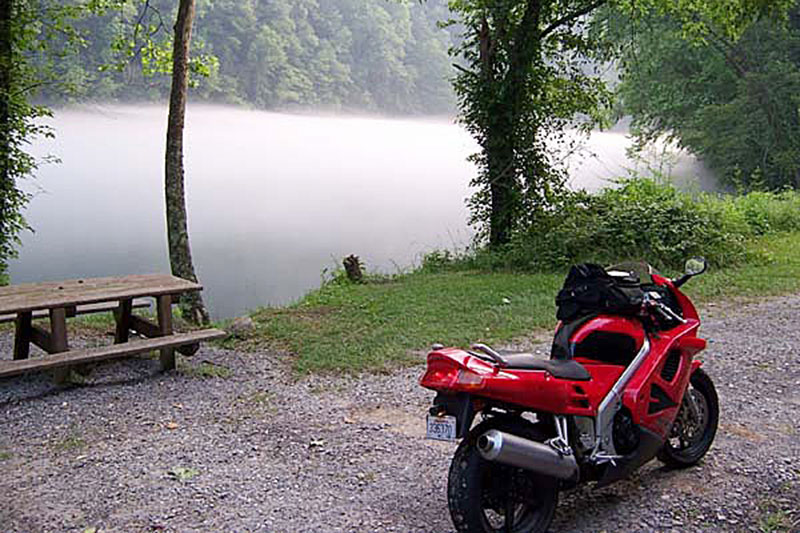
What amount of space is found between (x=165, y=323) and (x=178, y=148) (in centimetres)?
287

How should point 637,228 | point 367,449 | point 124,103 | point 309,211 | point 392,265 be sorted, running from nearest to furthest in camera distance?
point 367,449, point 637,228, point 392,265, point 124,103, point 309,211

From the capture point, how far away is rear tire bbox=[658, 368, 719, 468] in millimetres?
4332

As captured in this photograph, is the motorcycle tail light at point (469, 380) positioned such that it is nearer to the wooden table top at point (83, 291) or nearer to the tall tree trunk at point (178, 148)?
the wooden table top at point (83, 291)

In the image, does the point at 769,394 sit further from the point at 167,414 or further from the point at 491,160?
the point at 491,160

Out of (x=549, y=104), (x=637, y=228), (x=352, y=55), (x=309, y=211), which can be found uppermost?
(x=352, y=55)

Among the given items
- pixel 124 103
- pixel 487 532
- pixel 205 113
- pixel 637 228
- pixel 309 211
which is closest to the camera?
pixel 487 532

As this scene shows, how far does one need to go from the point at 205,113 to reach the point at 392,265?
19143 mm

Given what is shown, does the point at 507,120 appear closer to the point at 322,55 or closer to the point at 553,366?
the point at 553,366

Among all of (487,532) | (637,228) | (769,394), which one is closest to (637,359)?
(487,532)

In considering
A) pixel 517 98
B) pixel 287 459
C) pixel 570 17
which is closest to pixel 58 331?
pixel 287 459

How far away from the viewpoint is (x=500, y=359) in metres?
3.47

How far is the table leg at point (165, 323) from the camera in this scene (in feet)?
21.7

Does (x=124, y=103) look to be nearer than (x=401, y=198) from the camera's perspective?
Yes

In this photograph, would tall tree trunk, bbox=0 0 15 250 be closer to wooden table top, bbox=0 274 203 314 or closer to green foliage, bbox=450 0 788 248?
wooden table top, bbox=0 274 203 314
